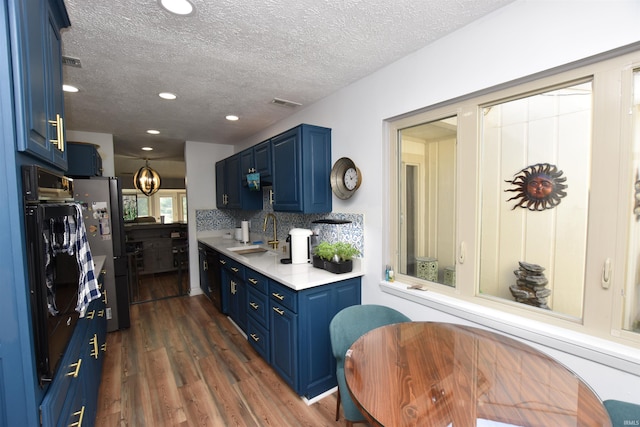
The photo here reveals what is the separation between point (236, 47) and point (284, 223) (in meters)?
2.17

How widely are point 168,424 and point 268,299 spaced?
3.50 feet

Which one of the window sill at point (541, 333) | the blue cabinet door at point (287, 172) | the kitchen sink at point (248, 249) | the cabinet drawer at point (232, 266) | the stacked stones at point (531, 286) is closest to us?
the window sill at point (541, 333)

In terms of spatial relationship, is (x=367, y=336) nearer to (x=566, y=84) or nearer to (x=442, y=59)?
(x=566, y=84)

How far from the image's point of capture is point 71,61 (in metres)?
1.97

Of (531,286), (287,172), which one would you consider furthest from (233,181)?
(531,286)

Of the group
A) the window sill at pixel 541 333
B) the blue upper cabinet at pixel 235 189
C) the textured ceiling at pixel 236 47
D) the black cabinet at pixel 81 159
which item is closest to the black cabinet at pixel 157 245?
the blue upper cabinet at pixel 235 189

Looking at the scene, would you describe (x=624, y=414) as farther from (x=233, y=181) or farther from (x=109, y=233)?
(x=109, y=233)

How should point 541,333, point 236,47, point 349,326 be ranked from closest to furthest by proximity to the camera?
1. point 541,333
2. point 349,326
3. point 236,47

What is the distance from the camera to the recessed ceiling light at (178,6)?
55.7 inches

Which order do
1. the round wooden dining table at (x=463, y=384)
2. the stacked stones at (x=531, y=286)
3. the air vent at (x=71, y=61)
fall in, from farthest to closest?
the air vent at (x=71, y=61) < the stacked stones at (x=531, y=286) < the round wooden dining table at (x=463, y=384)

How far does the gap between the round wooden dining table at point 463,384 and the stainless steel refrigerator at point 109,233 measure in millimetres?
3275

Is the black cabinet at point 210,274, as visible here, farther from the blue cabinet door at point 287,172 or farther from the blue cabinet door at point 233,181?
the blue cabinet door at point 287,172

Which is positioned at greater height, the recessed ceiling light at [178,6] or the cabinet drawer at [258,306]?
the recessed ceiling light at [178,6]

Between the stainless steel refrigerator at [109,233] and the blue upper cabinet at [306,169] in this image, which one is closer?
the blue upper cabinet at [306,169]
